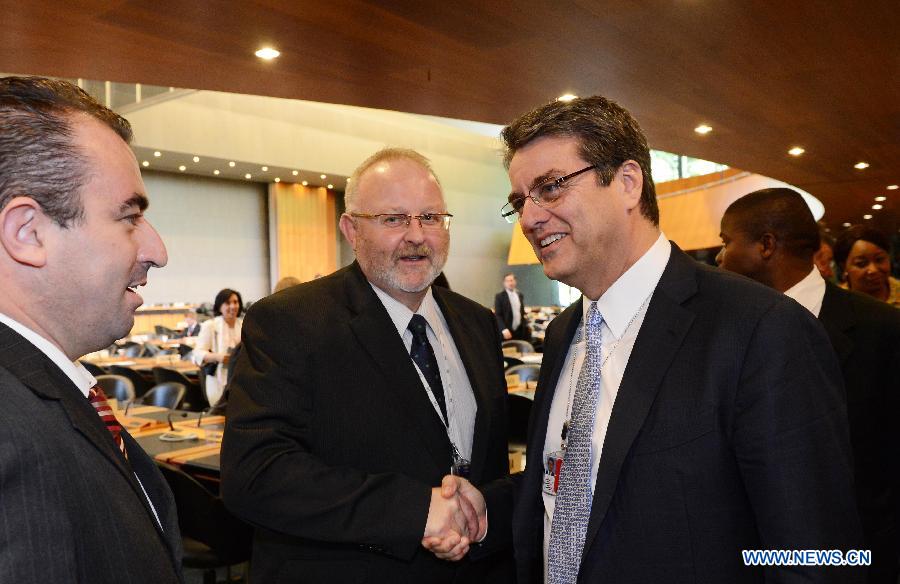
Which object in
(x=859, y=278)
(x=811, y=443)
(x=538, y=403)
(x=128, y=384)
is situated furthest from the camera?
(x=128, y=384)

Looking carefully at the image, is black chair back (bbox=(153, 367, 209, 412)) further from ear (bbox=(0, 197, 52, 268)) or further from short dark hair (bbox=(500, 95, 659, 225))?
ear (bbox=(0, 197, 52, 268))

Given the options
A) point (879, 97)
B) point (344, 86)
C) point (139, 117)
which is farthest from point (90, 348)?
point (139, 117)

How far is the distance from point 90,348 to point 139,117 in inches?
612

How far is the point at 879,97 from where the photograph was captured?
5.16 meters

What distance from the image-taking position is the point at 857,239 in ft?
15.4

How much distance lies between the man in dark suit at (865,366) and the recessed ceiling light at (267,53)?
275 centimetres

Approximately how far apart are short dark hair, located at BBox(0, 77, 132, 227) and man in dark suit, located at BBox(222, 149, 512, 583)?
0.93 m

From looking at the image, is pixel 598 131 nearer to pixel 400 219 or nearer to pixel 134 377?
pixel 400 219

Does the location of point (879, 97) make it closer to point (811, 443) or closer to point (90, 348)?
point (811, 443)

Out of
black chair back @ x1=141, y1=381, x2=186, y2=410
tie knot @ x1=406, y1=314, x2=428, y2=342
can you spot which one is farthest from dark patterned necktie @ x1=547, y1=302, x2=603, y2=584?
black chair back @ x1=141, y1=381, x2=186, y2=410

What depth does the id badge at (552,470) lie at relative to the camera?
1650 mm

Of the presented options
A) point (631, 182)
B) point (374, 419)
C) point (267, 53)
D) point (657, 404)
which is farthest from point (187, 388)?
point (657, 404)

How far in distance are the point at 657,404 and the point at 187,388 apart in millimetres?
6767

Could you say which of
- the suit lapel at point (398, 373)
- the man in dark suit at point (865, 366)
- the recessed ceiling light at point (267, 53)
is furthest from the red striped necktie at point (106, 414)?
the recessed ceiling light at point (267, 53)
